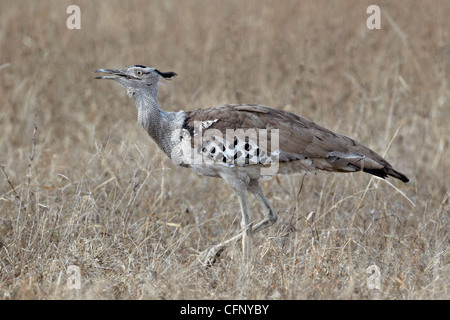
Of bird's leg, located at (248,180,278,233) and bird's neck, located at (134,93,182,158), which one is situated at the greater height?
bird's neck, located at (134,93,182,158)

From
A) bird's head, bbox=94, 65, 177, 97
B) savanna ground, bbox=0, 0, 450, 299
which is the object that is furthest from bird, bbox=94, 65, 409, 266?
savanna ground, bbox=0, 0, 450, 299

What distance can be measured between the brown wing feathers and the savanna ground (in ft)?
1.28

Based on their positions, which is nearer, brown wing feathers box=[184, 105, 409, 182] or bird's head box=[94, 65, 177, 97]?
brown wing feathers box=[184, 105, 409, 182]

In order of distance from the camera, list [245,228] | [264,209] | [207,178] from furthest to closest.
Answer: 1. [207,178]
2. [264,209]
3. [245,228]

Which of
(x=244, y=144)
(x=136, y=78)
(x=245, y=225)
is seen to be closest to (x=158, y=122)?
(x=136, y=78)

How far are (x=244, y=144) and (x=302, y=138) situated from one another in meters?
0.32

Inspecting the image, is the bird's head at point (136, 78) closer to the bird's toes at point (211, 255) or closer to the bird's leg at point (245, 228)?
the bird's leg at point (245, 228)

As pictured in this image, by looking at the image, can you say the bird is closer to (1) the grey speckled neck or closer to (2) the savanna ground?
(1) the grey speckled neck

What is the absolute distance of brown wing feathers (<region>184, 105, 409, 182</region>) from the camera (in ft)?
12.2

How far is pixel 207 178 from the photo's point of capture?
497cm

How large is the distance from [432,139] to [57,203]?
3.00 m

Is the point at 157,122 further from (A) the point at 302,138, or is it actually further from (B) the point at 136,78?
(A) the point at 302,138

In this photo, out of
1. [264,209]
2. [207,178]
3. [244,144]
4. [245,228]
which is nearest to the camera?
[244,144]

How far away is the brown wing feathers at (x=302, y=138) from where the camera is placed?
3.72 m
